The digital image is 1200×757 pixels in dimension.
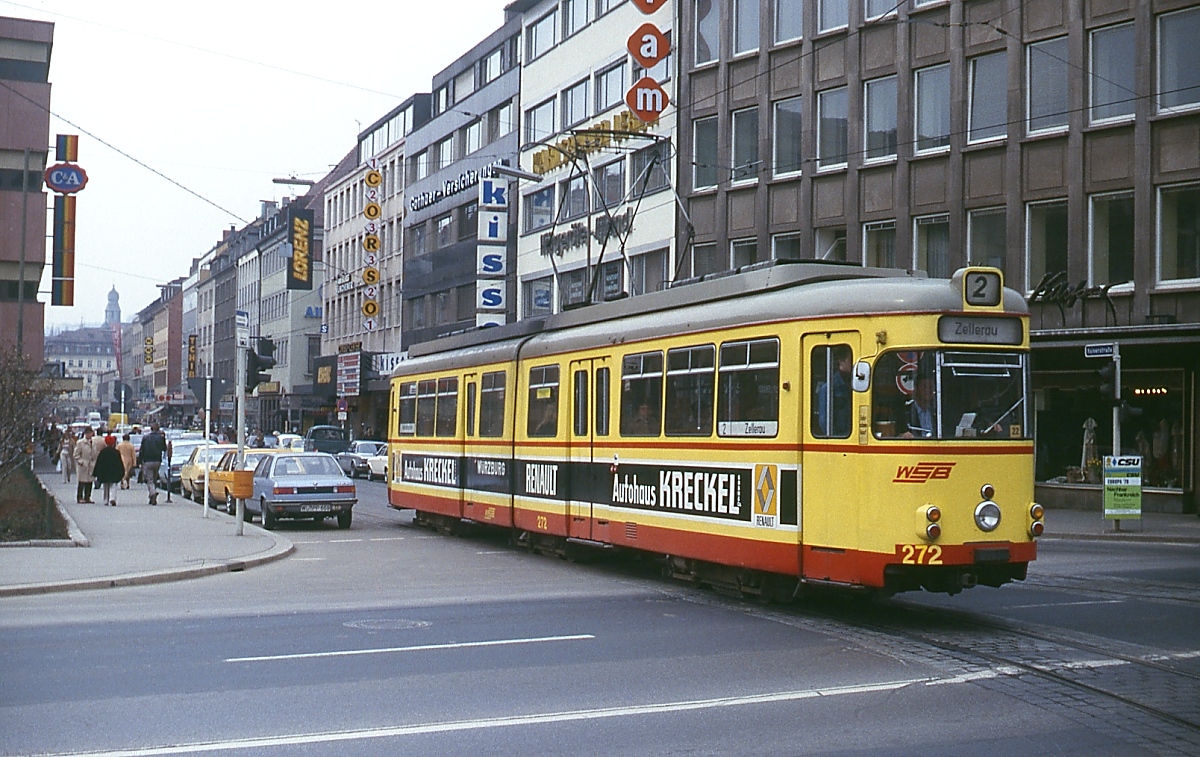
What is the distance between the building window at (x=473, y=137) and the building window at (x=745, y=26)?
23.1m

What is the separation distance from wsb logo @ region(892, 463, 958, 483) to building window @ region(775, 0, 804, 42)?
2786cm

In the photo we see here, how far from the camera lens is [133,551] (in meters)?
19.7

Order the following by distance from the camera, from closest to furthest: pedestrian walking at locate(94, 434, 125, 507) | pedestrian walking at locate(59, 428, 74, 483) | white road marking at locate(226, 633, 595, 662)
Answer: white road marking at locate(226, 633, 595, 662)
pedestrian walking at locate(94, 434, 125, 507)
pedestrian walking at locate(59, 428, 74, 483)

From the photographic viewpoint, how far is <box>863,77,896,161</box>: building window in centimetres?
3550

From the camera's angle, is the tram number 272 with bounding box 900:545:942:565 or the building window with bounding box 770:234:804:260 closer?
the tram number 272 with bounding box 900:545:942:565

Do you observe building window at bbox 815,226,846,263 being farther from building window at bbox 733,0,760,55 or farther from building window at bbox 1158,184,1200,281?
building window at bbox 1158,184,1200,281

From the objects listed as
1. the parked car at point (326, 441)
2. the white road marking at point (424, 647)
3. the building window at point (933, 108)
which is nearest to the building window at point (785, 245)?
the building window at point (933, 108)

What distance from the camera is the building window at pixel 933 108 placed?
34.1m

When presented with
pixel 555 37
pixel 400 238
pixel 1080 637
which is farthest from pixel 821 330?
pixel 400 238

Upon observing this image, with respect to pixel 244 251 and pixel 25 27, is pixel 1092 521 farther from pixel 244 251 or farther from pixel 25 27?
pixel 244 251

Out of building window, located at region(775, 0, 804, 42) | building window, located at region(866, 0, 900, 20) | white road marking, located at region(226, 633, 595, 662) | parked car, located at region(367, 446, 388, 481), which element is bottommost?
white road marking, located at region(226, 633, 595, 662)

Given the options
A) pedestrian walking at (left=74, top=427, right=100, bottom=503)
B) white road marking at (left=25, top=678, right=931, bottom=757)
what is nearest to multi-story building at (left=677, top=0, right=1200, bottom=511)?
pedestrian walking at (left=74, top=427, right=100, bottom=503)

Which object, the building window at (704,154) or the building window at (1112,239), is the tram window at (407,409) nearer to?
the building window at (1112,239)

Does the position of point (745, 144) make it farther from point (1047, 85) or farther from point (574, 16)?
point (574, 16)
